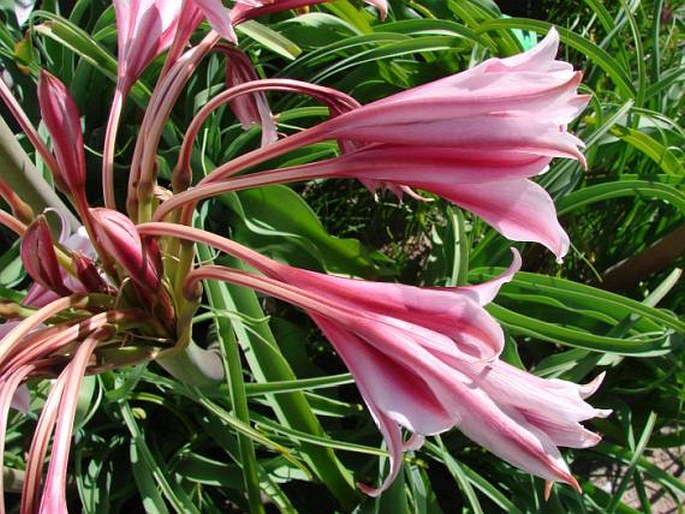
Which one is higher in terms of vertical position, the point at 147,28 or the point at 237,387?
the point at 147,28

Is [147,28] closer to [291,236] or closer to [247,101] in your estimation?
[247,101]

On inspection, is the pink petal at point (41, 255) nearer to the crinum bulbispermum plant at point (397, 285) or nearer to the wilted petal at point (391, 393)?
the crinum bulbispermum plant at point (397, 285)

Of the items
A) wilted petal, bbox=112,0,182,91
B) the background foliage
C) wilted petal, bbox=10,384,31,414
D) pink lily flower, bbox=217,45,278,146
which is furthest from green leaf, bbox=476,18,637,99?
wilted petal, bbox=10,384,31,414

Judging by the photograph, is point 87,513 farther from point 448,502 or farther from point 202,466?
point 448,502

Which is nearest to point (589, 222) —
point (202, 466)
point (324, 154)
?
point (324, 154)

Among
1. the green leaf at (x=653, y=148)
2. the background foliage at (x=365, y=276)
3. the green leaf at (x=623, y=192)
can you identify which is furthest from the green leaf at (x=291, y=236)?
the green leaf at (x=653, y=148)

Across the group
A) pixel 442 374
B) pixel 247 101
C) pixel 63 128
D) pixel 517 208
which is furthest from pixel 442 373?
pixel 247 101
